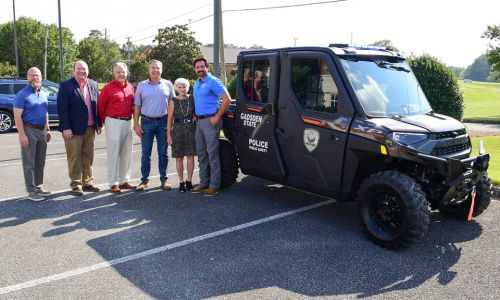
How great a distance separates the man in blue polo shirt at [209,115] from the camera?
6293 millimetres

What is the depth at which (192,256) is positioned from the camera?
444 cm

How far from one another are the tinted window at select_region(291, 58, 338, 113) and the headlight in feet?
2.52

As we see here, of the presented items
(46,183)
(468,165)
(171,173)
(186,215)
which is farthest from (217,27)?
(468,165)

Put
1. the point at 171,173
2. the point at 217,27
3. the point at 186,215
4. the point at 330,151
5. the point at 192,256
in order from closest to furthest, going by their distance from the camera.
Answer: the point at 192,256 → the point at 330,151 → the point at 186,215 → the point at 171,173 → the point at 217,27

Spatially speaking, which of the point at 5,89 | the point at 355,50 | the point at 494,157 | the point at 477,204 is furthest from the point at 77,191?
the point at 5,89

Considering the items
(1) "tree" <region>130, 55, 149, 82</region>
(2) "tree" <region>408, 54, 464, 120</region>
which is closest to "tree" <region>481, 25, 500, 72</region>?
(2) "tree" <region>408, 54, 464, 120</region>

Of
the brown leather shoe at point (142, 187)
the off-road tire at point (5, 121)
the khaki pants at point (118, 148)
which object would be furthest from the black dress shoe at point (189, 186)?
the off-road tire at point (5, 121)

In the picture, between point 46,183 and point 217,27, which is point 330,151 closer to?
point 46,183

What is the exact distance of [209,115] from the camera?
20.9 ft

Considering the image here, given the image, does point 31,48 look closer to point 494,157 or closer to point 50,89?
point 50,89

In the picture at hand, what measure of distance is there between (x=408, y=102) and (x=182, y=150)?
329 centimetres

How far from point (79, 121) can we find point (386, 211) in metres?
4.52

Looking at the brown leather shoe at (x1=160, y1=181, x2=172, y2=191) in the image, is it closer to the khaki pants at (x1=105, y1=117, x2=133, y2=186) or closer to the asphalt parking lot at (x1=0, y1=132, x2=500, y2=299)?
the asphalt parking lot at (x1=0, y1=132, x2=500, y2=299)

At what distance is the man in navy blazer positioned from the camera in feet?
21.2
